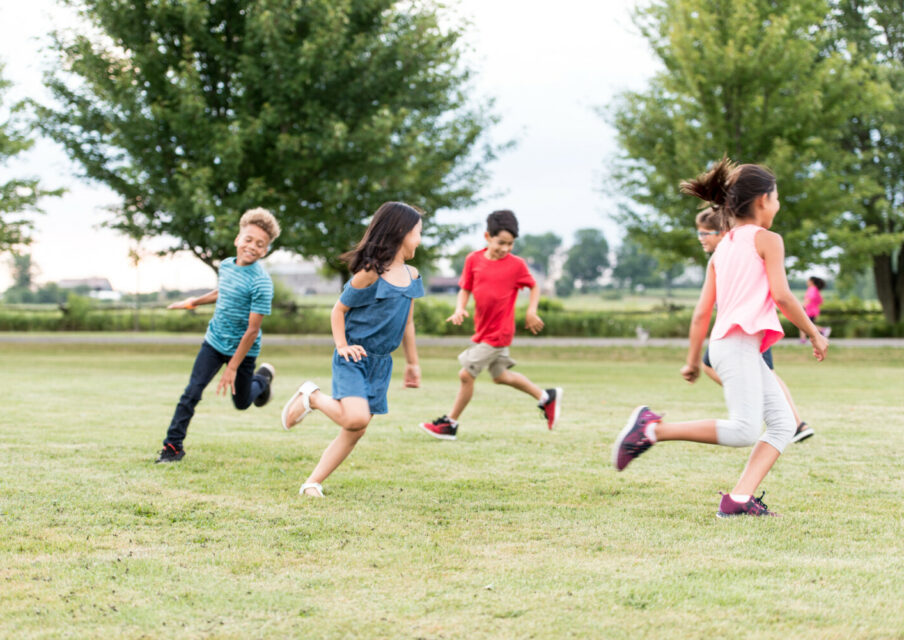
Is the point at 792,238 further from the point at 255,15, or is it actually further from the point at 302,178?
the point at 255,15

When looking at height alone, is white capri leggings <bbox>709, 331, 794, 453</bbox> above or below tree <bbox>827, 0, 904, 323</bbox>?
below

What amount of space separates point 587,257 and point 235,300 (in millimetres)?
106735

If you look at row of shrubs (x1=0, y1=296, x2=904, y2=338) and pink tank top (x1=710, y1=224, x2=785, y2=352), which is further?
row of shrubs (x1=0, y1=296, x2=904, y2=338)

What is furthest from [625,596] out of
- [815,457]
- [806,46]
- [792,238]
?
[806,46]

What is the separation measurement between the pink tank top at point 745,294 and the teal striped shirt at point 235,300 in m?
3.28

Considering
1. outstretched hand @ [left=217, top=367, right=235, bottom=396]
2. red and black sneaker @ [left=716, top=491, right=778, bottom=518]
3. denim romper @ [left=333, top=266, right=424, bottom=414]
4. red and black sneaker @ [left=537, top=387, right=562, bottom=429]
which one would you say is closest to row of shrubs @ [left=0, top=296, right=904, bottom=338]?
red and black sneaker @ [left=537, top=387, right=562, bottom=429]

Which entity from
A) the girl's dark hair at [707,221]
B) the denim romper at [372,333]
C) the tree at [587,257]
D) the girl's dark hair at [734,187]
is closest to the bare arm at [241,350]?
the denim romper at [372,333]

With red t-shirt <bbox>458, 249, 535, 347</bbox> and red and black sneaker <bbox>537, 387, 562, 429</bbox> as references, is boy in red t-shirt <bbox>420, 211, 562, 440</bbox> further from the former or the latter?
red and black sneaker <bbox>537, 387, 562, 429</bbox>

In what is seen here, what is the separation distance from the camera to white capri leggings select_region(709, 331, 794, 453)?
4727mm

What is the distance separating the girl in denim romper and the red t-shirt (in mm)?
2710

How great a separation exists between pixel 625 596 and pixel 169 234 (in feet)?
61.7

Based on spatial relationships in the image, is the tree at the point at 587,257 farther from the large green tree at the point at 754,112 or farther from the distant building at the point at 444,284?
the large green tree at the point at 754,112

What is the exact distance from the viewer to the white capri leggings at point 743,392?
473 centimetres

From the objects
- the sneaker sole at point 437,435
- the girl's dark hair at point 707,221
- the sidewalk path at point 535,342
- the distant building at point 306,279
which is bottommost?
the sidewalk path at point 535,342
